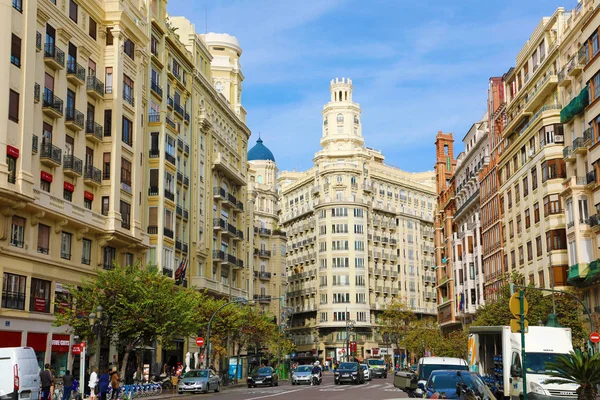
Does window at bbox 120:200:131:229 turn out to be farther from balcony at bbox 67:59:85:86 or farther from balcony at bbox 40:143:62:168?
balcony at bbox 67:59:85:86

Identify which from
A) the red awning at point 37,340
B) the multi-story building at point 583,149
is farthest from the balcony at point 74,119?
the multi-story building at point 583,149

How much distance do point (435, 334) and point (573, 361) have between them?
285 feet

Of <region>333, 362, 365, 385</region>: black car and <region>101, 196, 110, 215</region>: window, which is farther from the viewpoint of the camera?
<region>333, 362, 365, 385</region>: black car

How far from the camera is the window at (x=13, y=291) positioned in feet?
125

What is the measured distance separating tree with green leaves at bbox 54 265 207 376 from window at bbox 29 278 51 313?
0.87 m

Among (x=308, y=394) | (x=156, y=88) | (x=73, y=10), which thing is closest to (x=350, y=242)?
(x=156, y=88)

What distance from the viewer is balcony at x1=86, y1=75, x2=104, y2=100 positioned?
157ft

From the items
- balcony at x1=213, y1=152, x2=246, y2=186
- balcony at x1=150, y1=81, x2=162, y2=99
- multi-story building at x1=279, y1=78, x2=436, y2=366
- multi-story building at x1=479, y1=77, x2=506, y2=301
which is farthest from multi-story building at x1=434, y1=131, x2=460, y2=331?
balcony at x1=150, y1=81, x2=162, y2=99

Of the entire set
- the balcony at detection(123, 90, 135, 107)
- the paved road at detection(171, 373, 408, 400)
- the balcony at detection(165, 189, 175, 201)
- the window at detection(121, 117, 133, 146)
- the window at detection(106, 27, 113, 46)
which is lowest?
the paved road at detection(171, 373, 408, 400)

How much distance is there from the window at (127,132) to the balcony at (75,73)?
5688mm

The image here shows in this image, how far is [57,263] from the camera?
42719 millimetres

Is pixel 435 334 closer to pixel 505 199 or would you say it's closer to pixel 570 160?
pixel 505 199

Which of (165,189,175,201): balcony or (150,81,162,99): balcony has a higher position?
(150,81,162,99): balcony

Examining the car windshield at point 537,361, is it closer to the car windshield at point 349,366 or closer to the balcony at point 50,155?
the balcony at point 50,155
